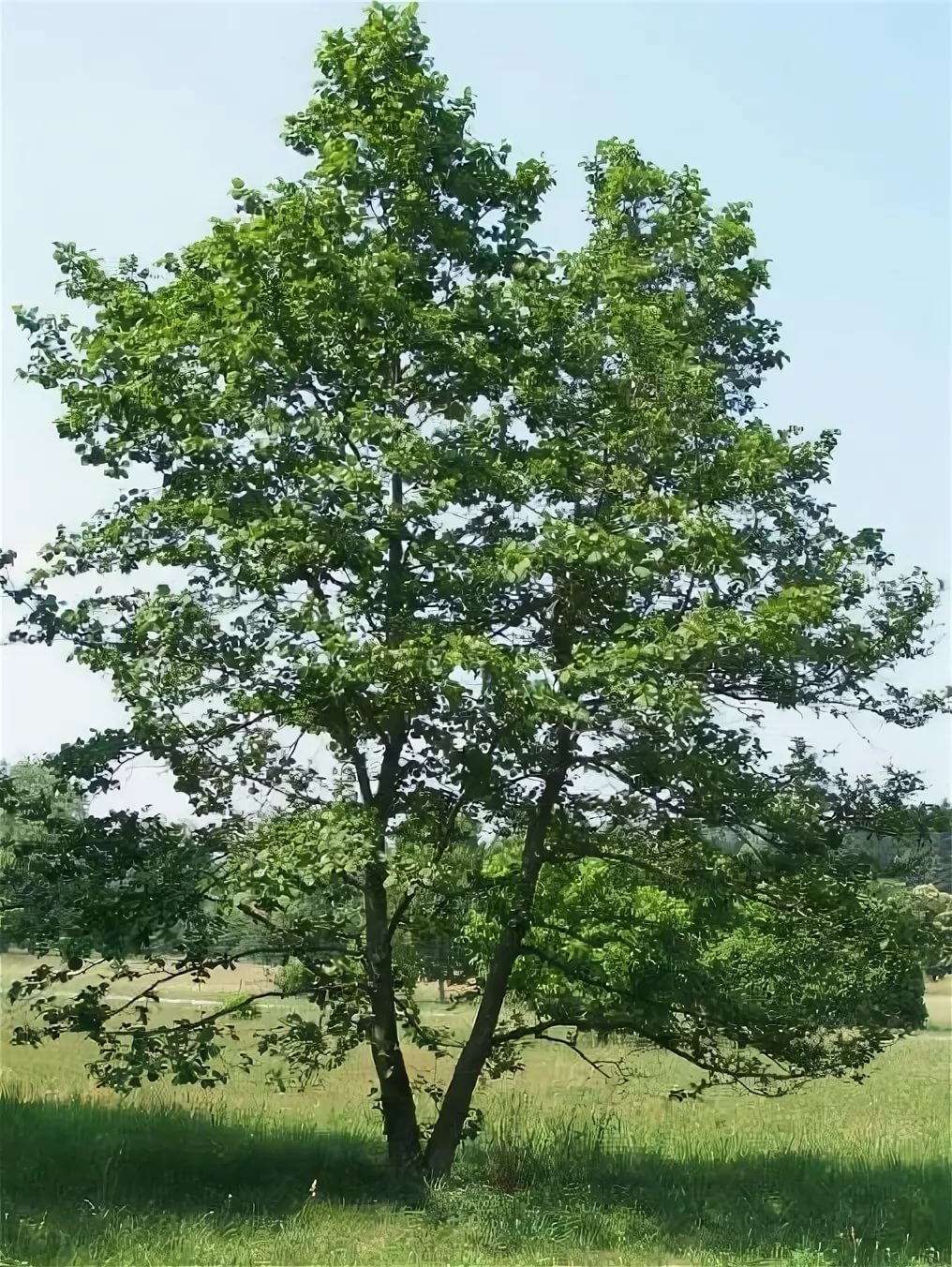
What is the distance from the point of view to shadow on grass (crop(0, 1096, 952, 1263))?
12664 millimetres

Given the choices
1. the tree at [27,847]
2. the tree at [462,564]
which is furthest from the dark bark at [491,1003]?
the tree at [27,847]

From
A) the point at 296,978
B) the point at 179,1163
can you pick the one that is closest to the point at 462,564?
the point at 296,978

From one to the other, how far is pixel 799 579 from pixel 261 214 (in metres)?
6.88

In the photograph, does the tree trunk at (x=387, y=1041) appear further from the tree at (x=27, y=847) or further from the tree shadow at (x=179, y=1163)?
the tree at (x=27, y=847)

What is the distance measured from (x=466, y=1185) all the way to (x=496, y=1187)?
1.21ft

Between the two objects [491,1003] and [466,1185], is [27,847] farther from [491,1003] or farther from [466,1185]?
[466,1185]

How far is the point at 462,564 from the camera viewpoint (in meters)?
13.0

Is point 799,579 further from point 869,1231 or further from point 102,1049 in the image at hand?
point 102,1049

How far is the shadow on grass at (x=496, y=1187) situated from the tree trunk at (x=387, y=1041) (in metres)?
0.34

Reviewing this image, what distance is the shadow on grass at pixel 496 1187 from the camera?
12.7 m

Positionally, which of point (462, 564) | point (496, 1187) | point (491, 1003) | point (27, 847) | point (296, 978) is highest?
point (462, 564)

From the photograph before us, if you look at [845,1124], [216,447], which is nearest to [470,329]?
[216,447]

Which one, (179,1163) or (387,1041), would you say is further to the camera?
(179,1163)

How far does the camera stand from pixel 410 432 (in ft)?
41.4
